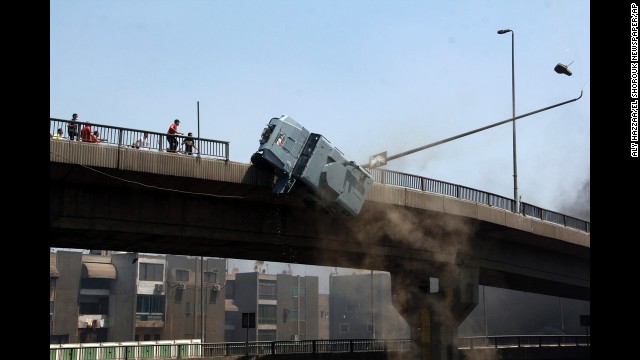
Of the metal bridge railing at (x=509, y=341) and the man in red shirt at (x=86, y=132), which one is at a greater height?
the man in red shirt at (x=86, y=132)

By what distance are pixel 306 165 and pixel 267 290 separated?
95.5 meters

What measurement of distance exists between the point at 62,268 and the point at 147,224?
7331cm

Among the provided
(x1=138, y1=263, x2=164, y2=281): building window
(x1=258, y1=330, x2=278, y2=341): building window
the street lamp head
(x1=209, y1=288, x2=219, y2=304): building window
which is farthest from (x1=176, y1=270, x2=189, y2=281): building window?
the street lamp head

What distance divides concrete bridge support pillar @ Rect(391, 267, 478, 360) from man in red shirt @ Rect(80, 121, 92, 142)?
2042 centimetres

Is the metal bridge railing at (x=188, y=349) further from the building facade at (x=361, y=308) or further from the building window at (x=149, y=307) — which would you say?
the building facade at (x=361, y=308)

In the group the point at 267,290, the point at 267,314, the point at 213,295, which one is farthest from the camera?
the point at 267,290

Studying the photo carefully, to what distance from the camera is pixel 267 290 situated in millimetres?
118688

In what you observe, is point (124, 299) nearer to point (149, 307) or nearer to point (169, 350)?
point (149, 307)

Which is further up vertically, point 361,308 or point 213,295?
point 213,295

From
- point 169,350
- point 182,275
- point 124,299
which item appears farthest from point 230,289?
point 169,350

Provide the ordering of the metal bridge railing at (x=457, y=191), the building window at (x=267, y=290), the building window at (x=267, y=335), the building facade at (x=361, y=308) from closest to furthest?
1. the metal bridge railing at (x=457, y=191)
2. the building window at (x=267, y=335)
3. the building window at (x=267, y=290)
4. the building facade at (x=361, y=308)

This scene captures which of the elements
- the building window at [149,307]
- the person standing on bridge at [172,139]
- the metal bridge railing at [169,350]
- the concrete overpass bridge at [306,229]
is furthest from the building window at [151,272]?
the person standing on bridge at [172,139]

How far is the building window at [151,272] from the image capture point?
327 feet

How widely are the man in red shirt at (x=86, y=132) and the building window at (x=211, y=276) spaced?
276 ft
